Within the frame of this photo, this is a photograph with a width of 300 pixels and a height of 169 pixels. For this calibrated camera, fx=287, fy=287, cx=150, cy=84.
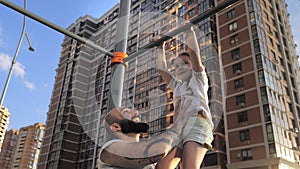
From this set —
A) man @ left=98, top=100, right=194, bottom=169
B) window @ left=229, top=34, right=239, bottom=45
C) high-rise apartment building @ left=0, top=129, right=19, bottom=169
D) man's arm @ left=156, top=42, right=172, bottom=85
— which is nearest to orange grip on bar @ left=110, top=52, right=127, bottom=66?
man's arm @ left=156, top=42, right=172, bottom=85

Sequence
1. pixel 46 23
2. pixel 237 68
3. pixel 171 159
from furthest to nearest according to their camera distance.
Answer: pixel 237 68
pixel 46 23
pixel 171 159

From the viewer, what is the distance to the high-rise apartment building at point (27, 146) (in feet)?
323

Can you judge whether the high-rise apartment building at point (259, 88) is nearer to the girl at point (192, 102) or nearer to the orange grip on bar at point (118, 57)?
the orange grip on bar at point (118, 57)

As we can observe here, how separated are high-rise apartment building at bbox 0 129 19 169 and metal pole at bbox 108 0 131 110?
109 metres

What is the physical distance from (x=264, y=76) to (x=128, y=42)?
98.4ft

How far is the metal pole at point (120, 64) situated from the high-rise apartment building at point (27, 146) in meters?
102

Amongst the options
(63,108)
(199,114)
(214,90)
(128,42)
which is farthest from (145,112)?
(63,108)

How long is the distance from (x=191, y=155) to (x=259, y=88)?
3048 cm

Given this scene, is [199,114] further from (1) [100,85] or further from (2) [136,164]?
(1) [100,85]

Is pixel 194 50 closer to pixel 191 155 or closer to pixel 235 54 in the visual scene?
pixel 191 155

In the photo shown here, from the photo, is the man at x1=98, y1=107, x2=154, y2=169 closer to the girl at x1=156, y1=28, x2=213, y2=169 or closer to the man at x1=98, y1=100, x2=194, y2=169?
the man at x1=98, y1=100, x2=194, y2=169

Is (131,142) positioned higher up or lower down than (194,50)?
lower down

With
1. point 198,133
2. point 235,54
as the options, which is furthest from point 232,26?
point 198,133

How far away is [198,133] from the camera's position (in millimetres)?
1912
